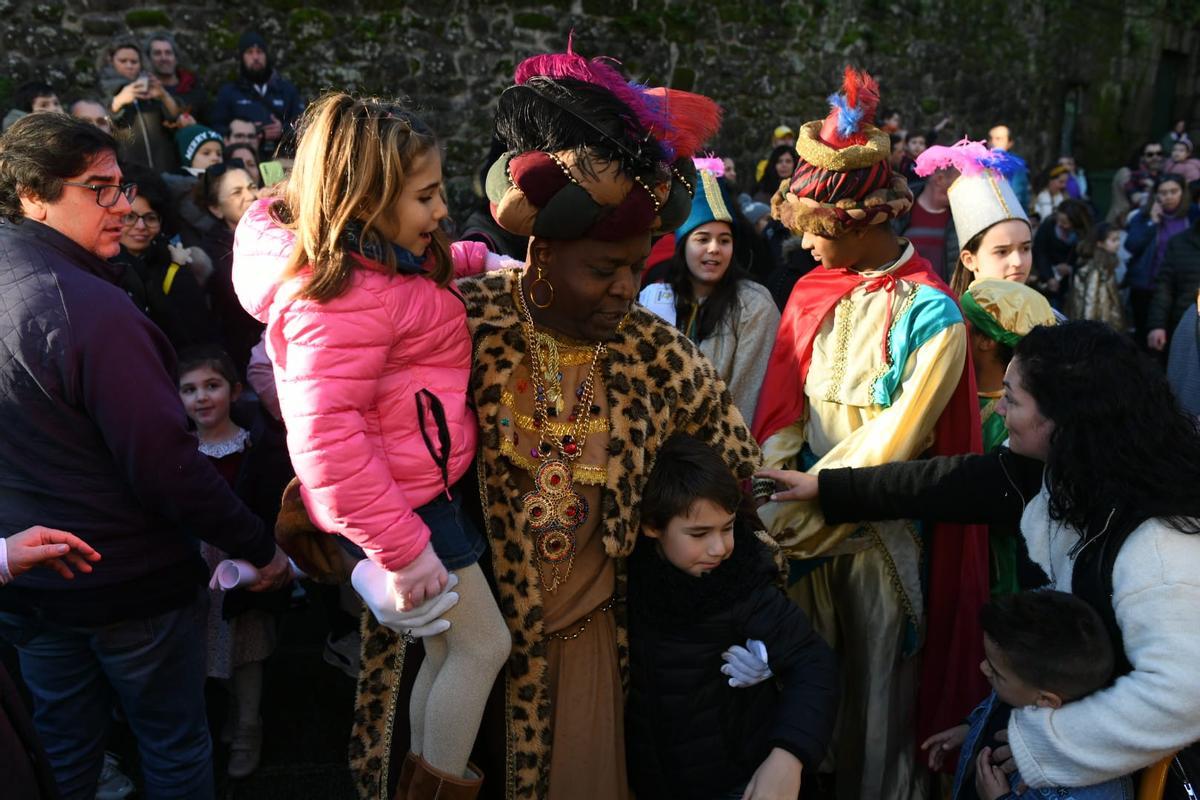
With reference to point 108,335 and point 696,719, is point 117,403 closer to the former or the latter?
point 108,335

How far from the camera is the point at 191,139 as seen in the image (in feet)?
21.5

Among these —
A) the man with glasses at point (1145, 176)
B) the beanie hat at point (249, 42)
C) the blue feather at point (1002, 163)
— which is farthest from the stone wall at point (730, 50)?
the blue feather at point (1002, 163)

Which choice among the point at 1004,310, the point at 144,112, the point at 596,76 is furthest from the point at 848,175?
the point at 144,112

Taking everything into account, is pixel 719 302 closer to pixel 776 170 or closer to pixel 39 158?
pixel 39 158

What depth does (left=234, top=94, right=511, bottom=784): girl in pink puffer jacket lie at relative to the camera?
6.43 ft

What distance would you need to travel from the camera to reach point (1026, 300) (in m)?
→ 3.33

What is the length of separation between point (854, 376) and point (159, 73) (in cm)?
646

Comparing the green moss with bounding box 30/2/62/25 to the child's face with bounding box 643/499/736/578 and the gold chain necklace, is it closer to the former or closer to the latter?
the gold chain necklace

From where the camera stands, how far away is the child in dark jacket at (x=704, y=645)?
2.32m

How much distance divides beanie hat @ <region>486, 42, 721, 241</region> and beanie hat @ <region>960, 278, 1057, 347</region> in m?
1.51

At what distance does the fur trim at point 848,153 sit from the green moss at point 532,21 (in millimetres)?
6950

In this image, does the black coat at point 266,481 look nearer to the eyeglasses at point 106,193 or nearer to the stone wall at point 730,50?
the eyeglasses at point 106,193

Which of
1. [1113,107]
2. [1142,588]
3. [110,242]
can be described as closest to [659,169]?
[1142,588]

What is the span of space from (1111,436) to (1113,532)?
0.21 metres
